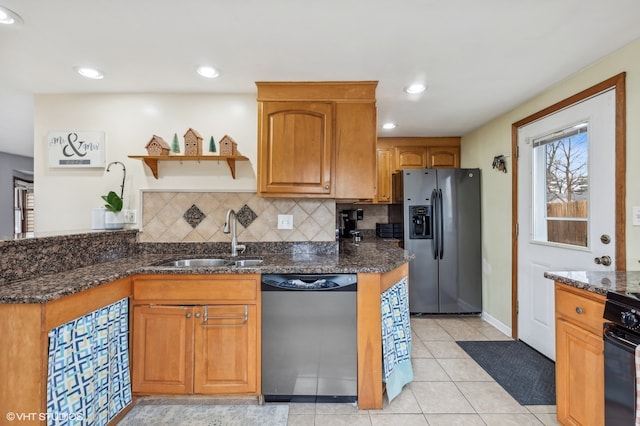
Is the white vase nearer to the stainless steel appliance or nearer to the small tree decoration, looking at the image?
the small tree decoration

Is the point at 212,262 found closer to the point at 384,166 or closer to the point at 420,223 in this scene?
the point at 420,223

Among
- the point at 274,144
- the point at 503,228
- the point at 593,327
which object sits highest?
the point at 274,144

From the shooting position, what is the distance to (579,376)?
1474mm

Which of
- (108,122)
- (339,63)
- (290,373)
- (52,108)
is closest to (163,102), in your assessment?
(108,122)

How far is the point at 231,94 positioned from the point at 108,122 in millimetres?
1045

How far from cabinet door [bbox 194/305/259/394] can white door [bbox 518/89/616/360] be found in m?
2.33

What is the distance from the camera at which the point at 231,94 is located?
2.46m

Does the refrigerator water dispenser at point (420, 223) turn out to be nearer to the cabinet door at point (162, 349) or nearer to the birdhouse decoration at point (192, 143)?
the birdhouse decoration at point (192, 143)

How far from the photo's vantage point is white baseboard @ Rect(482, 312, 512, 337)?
9.68 feet

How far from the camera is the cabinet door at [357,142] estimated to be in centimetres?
224

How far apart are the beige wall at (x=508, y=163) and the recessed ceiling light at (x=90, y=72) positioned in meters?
3.42

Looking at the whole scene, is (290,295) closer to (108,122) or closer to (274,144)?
(274,144)

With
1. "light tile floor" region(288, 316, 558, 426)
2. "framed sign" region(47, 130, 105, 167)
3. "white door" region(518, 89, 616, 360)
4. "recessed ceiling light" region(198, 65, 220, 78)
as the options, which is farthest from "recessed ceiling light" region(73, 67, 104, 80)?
"white door" region(518, 89, 616, 360)

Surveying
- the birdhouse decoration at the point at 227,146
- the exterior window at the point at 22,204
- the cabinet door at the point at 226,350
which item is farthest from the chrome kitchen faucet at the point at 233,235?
the exterior window at the point at 22,204
